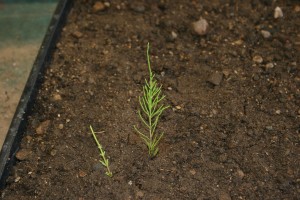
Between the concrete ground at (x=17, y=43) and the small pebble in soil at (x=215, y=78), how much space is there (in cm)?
91

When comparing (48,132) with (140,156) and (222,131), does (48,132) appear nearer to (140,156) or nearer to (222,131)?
(140,156)

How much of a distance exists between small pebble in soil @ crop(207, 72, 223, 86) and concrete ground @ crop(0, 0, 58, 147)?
909 mm

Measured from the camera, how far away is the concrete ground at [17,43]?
1.99 metres

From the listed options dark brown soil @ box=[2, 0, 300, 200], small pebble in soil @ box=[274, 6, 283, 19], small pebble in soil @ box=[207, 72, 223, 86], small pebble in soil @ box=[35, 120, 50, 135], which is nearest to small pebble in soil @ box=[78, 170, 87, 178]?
dark brown soil @ box=[2, 0, 300, 200]

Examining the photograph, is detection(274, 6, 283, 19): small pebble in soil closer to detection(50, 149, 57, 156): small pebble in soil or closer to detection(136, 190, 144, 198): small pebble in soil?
detection(136, 190, 144, 198): small pebble in soil

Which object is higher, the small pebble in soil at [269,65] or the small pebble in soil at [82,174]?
the small pebble in soil at [269,65]

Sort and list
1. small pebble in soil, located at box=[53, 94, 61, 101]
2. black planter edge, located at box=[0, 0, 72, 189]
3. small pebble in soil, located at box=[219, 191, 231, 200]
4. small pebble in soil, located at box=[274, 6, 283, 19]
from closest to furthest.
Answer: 1. small pebble in soil, located at box=[219, 191, 231, 200]
2. black planter edge, located at box=[0, 0, 72, 189]
3. small pebble in soil, located at box=[53, 94, 61, 101]
4. small pebble in soil, located at box=[274, 6, 283, 19]

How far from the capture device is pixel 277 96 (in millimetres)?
1812

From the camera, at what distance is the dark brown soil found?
1597 mm

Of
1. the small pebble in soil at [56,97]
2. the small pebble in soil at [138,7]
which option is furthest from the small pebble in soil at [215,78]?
the small pebble in soil at [56,97]

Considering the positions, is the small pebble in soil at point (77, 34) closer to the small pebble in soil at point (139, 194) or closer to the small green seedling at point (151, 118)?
the small green seedling at point (151, 118)

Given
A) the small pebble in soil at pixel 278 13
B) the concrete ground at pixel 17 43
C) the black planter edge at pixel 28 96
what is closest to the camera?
the black planter edge at pixel 28 96

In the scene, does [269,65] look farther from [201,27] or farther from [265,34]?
[201,27]

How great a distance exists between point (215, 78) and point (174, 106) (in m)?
0.24
